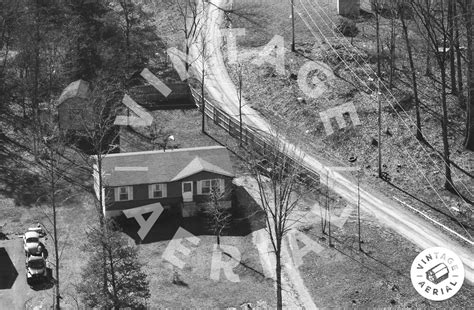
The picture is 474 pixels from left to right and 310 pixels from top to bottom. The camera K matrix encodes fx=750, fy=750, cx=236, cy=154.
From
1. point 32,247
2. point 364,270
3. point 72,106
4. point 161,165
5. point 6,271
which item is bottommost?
point 6,271

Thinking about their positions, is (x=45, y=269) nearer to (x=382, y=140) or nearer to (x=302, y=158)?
(x=302, y=158)

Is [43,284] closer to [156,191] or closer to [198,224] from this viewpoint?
[156,191]

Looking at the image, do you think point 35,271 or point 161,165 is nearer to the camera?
point 35,271

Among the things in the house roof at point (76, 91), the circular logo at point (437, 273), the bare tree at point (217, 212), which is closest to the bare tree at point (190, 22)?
the house roof at point (76, 91)

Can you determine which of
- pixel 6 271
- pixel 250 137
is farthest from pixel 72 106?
pixel 6 271

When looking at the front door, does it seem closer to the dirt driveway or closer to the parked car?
the parked car

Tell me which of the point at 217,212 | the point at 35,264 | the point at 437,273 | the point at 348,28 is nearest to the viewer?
the point at 437,273
